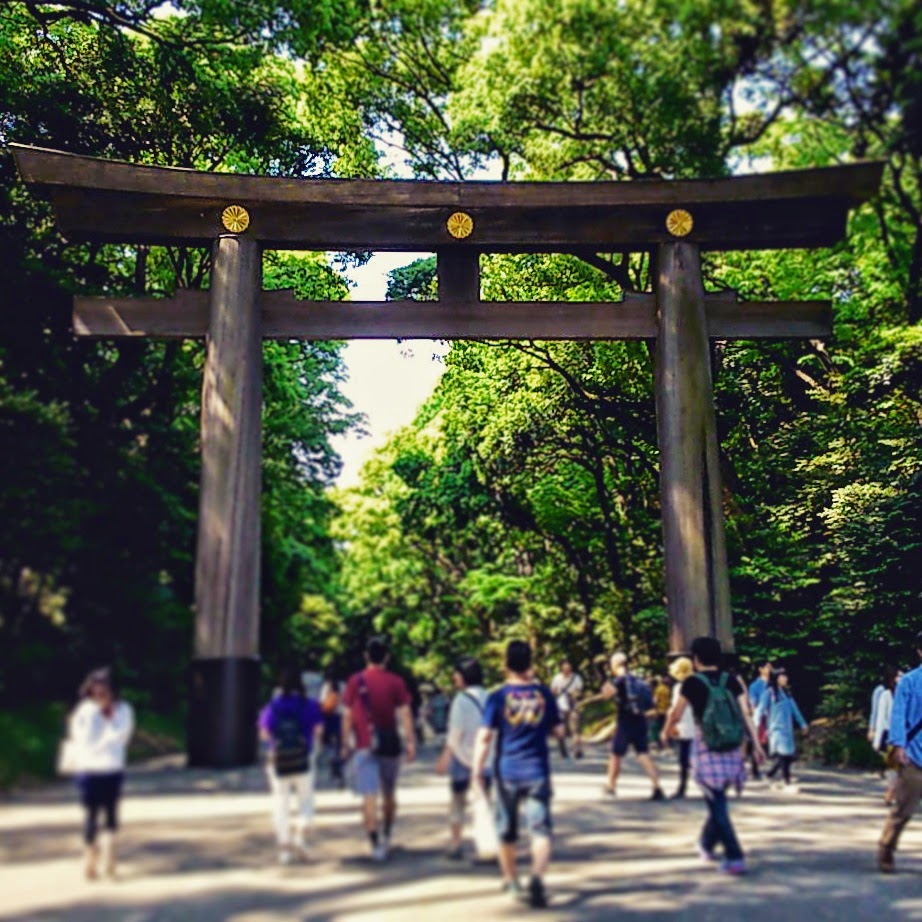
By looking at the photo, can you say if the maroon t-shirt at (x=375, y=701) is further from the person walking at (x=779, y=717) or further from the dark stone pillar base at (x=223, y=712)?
the person walking at (x=779, y=717)

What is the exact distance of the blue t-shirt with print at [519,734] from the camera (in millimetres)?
4883

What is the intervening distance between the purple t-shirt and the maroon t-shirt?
17 centimetres

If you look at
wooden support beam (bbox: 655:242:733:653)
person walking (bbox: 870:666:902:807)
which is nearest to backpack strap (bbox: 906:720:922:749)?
wooden support beam (bbox: 655:242:733:653)

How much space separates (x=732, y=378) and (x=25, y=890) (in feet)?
22.6

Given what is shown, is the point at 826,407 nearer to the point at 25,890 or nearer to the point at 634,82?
the point at 634,82

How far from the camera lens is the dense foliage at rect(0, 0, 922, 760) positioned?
19.2 feet

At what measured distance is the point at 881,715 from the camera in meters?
11.4

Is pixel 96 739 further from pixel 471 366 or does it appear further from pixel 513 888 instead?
pixel 471 366

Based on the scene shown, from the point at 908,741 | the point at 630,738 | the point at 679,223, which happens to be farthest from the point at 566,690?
the point at 679,223

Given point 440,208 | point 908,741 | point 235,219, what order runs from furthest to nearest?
1. point 440,208
2. point 908,741
3. point 235,219

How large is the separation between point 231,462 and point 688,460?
9.80 feet

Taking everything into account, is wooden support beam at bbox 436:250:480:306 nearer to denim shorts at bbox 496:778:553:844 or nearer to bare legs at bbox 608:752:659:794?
bare legs at bbox 608:752:659:794

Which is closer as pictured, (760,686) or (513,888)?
(513,888)

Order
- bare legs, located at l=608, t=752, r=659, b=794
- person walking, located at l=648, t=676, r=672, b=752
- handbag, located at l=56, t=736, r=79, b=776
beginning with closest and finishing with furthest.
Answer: handbag, located at l=56, t=736, r=79, b=776 < bare legs, located at l=608, t=752, r=659, b=794 < person walking, located at l=648, t=676, r=672, b=752
